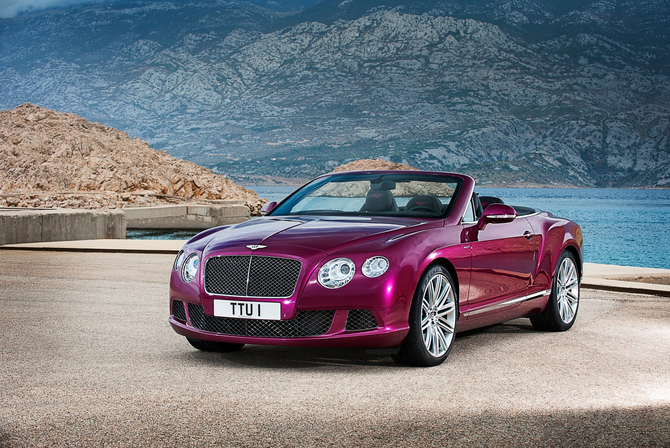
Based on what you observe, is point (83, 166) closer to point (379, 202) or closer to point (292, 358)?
point (379, 202)

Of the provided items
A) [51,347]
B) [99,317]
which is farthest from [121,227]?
[51,347]

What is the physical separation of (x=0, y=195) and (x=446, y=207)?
43.7 m

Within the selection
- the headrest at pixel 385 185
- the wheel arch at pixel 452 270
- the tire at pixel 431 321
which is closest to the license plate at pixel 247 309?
the tire at pixel 431 321

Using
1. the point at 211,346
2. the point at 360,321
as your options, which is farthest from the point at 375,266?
the point at 211,346

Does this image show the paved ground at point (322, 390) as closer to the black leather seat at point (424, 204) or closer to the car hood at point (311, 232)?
the car hood at point (311, 232)

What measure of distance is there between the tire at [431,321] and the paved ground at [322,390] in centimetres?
12

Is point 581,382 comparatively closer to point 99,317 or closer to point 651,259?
point 99,317

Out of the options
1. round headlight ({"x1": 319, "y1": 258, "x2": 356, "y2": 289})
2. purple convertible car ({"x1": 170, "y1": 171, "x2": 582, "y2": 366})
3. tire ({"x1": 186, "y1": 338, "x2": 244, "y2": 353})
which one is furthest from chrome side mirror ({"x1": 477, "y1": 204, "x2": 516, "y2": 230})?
tire ({"x1": 186, "y1": 338, "x2": 244, "y2": 353})

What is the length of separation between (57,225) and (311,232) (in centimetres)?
1738

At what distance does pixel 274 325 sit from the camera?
569cm

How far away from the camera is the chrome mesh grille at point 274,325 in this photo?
561 cm

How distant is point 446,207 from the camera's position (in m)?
6.79

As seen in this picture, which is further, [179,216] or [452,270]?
[179,216]

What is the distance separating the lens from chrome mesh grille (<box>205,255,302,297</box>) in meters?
5.61
